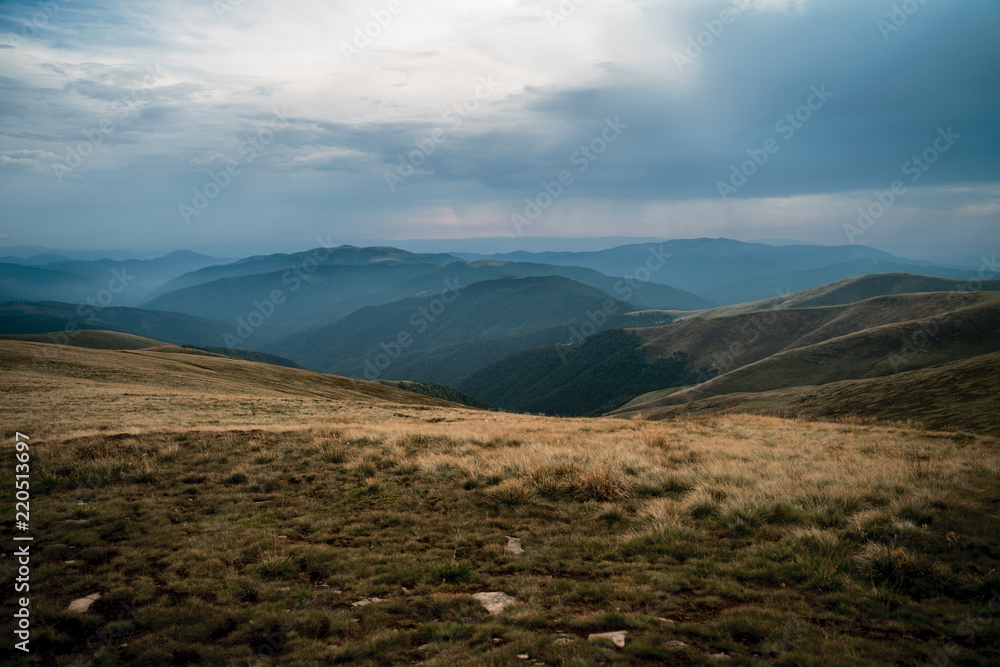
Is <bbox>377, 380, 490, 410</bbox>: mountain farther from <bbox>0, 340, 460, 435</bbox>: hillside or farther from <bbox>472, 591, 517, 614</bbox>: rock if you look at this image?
<bbox>472, 591, 517, 614</bbox>: rock

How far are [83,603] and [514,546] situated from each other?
632 centimetres

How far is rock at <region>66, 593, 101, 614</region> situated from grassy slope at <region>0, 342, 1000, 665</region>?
141 mm

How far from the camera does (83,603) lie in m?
6.35

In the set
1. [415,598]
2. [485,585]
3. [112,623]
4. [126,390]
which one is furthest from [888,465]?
[126,390]

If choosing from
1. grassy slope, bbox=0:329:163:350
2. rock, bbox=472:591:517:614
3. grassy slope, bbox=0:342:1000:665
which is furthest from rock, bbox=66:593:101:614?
grassy slope, bbox=0:329:163:350

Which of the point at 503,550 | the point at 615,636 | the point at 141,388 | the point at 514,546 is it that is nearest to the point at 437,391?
the point at 141,388

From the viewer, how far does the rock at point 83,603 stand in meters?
6.19

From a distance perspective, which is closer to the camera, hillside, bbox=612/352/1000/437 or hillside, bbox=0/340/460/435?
hillside, bbox=0/340/460/435

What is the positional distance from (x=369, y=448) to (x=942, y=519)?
1300cm

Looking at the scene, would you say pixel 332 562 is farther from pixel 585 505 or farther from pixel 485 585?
pixel 585 505

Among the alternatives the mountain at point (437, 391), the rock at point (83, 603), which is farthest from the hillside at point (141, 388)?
the mountain at point (437, 391)

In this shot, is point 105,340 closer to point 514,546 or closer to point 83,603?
point 83,603

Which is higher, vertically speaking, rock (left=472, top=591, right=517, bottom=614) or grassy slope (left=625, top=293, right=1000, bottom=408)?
rock (left=472, top=591, right=517, bottom=614)

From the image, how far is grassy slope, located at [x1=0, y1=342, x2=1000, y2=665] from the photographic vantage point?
5363 mm
